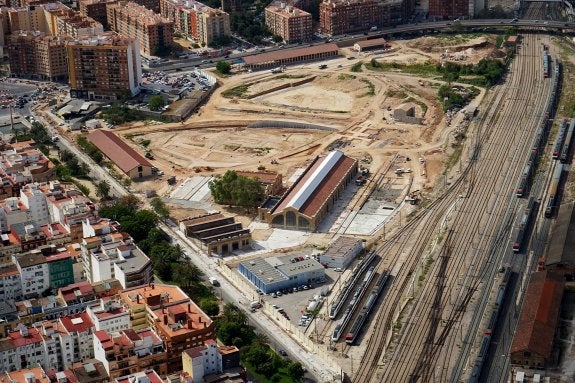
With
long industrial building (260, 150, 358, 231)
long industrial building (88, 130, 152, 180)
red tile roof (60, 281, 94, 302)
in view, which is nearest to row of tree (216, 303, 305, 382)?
red tile roof (60, 281, 94, 302)

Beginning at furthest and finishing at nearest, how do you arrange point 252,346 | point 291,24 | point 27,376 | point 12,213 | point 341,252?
point 291,24 → point 12,213 → point 341,252 → point 252,346 → point 27,376

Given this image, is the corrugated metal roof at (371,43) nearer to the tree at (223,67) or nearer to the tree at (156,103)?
the tree at (223,67)

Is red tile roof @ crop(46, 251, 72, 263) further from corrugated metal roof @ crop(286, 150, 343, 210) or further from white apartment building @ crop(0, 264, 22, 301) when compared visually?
corrugated metal roof @ crop(286, 150, 343, 210)

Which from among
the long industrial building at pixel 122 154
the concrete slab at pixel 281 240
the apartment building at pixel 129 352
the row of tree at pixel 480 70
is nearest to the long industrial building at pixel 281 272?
the concrete slab at pixel 281 240

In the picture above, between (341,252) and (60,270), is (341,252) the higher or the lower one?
the lower one

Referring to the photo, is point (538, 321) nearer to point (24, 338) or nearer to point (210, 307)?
point (210, 307)

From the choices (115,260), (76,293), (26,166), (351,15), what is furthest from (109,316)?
(351,15)
